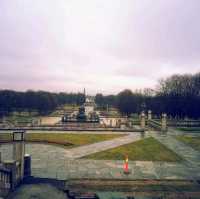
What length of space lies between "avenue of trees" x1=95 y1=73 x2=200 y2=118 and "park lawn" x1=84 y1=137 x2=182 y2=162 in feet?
64.2

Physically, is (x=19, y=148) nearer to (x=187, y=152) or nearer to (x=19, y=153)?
(x=19, y=153)

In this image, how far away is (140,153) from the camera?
17.7m

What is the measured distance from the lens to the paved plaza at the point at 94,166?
1239 cm

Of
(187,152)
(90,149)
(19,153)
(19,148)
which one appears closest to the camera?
(19,148)

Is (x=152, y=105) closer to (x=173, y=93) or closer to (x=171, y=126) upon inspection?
(x=173, y=93)

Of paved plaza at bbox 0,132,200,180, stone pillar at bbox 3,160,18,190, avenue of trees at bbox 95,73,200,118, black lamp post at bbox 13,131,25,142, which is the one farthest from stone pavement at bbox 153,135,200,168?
avenue of trees at bbox 95,73,200,118

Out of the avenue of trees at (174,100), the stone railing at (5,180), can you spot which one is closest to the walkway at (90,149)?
the stone railing at (5,180)

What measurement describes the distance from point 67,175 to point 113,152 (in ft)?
20.2

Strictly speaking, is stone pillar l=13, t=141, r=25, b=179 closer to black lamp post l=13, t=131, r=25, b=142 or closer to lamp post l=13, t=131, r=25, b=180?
lamp post l=13, t=131, r=25, b=180

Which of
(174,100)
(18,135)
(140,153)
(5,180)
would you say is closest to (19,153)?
(18,135)

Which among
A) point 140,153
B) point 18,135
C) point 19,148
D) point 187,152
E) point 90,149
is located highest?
point 18,135

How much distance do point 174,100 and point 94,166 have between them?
34.5m

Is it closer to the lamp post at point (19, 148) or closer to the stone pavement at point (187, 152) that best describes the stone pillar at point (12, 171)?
the lamp post at point (19, 148)

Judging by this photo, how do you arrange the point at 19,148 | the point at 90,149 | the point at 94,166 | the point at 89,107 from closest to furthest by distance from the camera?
the point at 19,148
the point at 94,166
the point at 90,149
the point at 89,107
